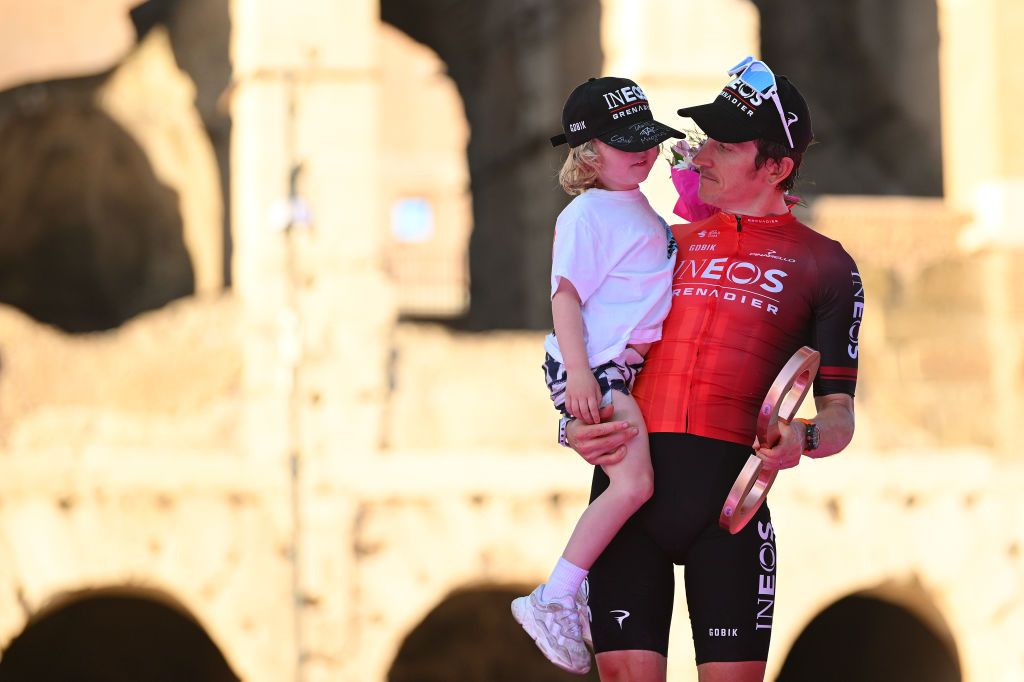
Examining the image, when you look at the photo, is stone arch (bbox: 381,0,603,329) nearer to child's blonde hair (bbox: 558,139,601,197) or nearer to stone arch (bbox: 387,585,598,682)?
stone arch (bbox: 387,585,598,682)

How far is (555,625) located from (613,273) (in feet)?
2.52

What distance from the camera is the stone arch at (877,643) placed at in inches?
524

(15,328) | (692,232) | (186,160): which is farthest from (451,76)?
(692,232)

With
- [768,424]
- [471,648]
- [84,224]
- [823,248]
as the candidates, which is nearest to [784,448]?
[768,424]

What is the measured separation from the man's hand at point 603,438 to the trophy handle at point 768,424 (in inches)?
9.8

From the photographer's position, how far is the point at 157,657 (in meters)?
14.5

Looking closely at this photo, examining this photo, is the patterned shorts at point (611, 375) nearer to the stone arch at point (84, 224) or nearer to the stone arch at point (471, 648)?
the stone arch at point (471, 648)

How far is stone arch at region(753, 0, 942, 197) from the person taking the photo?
1476 cm

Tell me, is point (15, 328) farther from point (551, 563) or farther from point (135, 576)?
point (551, 563)

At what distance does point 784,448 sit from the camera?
133 inches

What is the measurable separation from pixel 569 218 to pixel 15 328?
918 centimetres

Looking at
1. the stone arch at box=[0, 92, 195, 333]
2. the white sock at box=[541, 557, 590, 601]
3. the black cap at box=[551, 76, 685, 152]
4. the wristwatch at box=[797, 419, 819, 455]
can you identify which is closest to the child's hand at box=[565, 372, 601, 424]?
the white sock at box=[541, 557, 590, 601]

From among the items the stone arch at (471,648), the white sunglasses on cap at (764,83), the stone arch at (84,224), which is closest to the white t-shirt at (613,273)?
the white sunglasses on cap at (764,83)

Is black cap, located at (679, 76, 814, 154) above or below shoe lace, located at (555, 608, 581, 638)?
above
